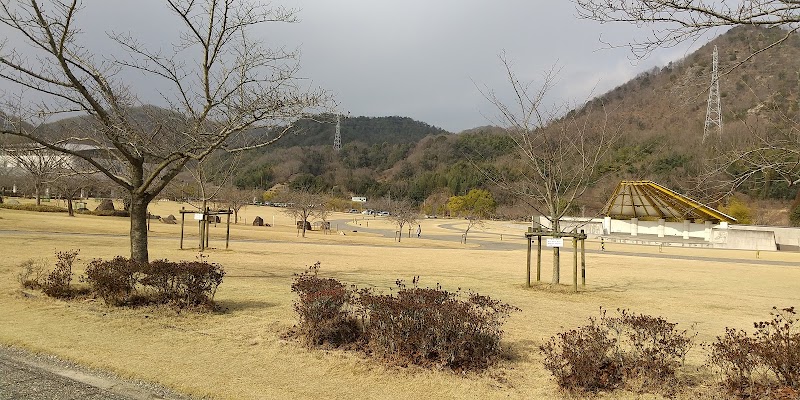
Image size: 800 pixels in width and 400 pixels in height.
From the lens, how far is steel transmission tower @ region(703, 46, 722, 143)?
18.2ft

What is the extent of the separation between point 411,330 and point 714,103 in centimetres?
594

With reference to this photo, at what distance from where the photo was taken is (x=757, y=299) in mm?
14250

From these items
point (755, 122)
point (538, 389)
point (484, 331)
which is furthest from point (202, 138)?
point (755, 122)

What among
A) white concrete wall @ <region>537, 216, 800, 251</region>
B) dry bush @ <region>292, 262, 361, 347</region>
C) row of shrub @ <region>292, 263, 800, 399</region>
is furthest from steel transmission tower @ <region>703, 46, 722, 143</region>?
white concrete wall @ <region>537, 216, 800, 251</region>

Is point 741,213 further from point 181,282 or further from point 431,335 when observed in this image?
point 181,282

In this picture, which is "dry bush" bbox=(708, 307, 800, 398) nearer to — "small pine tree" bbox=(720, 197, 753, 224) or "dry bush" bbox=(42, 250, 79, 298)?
"dry bush" bbox=(42, 250, 79, 298)

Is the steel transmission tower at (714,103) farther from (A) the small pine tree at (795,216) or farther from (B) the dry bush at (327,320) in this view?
(A) the small pine tree at (795,216)

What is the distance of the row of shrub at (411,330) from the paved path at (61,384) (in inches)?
85.7

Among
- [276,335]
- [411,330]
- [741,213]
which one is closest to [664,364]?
[411,330]

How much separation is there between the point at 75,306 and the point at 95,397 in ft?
15.0

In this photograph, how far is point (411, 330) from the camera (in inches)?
238

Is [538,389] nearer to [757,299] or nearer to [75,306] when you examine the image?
[75,306]

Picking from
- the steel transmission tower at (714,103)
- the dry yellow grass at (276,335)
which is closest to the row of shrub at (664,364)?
the dry yellow grass at (276,335)

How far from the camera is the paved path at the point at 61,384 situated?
15.8ft
